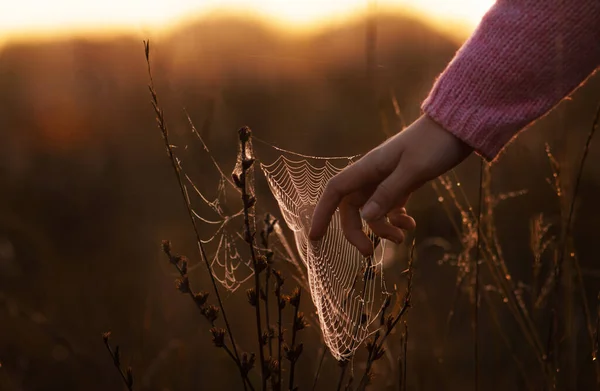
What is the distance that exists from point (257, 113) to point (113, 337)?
371 cm

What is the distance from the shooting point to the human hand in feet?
4.93

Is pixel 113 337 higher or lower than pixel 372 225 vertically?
lower

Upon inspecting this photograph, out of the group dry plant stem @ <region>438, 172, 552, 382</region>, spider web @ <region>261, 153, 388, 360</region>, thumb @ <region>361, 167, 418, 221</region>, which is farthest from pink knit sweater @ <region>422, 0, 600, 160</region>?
spider web @ <region>261, 153, 388, 360</region>

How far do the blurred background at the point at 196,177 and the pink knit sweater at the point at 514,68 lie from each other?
646mm

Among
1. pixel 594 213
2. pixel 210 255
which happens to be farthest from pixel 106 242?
pixel 594 213

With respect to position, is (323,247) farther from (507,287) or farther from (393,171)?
(393,171)

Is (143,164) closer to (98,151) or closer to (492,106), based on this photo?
(98,151)

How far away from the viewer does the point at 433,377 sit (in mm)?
3131

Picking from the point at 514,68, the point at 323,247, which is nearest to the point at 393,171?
the point at 514,68

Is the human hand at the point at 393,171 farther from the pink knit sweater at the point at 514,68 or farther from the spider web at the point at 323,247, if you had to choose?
the spider web at the point at 323,247

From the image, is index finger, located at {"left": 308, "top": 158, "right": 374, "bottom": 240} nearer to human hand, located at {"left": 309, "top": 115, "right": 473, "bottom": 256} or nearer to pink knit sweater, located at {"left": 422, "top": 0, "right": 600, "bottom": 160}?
human hand, located at {"left": 309, "top": 115, "right": 473, "bottom": 256}

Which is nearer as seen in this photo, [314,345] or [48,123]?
[314,345]

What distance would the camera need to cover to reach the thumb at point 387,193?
4.91 feet

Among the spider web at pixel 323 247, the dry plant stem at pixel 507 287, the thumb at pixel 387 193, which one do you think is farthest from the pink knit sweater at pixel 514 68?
the spider web at pixel 323 247
